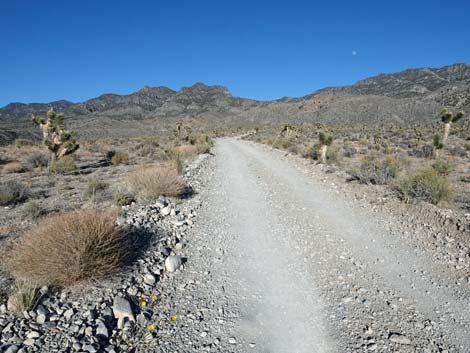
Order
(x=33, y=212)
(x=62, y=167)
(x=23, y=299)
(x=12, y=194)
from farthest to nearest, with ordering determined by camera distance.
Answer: (x=62, y=167) → (x=12, y=194) → (x=33, y=212) → (x=23, y=299)

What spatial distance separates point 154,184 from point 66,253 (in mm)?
4835

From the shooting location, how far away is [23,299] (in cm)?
333

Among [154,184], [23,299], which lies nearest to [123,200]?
[154,184]

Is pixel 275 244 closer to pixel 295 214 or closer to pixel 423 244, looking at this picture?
pixel 295 214

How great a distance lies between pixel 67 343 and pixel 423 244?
629cm

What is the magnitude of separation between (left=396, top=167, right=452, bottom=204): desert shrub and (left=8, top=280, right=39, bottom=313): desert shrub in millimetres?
8611

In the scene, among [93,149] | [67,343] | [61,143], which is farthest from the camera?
[93,149]

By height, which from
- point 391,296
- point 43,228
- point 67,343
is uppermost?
point 43,228

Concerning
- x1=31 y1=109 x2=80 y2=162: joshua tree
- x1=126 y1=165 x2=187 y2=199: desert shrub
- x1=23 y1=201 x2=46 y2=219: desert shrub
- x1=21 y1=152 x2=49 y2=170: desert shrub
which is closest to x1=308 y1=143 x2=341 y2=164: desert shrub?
x1=126 y1=165 x2=187 y2=199: desert shrub

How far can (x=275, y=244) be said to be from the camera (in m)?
5.92

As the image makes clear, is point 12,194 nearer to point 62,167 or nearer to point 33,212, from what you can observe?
point 33,212

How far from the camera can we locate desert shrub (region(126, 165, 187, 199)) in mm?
8539

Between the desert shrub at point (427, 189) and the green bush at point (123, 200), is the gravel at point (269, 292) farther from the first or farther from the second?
the desert shrub at point (427, 189)

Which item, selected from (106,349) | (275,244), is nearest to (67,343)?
(106,349)
